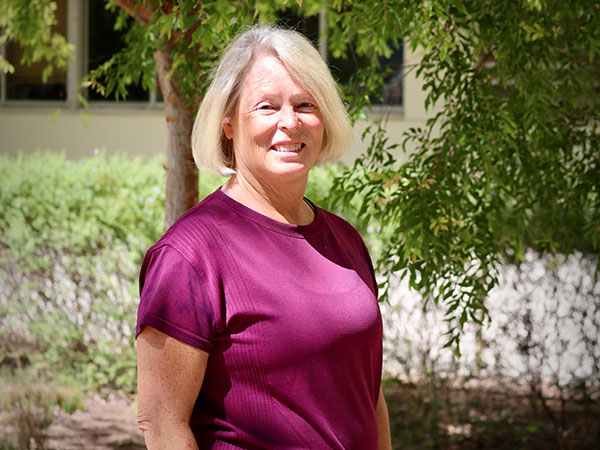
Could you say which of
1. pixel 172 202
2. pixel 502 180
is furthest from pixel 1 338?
pixel 502 180

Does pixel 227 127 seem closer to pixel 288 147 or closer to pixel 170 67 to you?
pixel 288 147

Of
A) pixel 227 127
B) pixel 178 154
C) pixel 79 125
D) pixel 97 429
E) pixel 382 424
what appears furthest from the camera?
pixel 79 125

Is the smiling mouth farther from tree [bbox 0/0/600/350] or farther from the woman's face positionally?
tree [bbox 0/0/600/350]

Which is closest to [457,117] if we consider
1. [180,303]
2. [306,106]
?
[306,106]

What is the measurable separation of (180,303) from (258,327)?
7.4 inches

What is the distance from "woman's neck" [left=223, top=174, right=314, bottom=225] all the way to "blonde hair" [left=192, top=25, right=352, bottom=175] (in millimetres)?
96

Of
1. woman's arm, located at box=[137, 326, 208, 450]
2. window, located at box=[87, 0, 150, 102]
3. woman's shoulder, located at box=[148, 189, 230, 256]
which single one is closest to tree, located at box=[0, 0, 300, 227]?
woman's shoulder, located at box=[148, 189, 230, 256]

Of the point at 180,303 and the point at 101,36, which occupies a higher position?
the point at 101,36

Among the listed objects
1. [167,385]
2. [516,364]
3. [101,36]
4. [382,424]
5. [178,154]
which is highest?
[101,36]

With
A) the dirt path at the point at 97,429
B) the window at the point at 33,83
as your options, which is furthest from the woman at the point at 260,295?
the window at the point at 33,83

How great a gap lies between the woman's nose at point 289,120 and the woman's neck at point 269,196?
0.48 ft

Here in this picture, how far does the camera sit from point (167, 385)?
172 centimetres

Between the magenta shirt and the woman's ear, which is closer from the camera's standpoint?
the magenta shirt

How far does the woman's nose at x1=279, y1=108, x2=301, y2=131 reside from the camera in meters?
1.93
